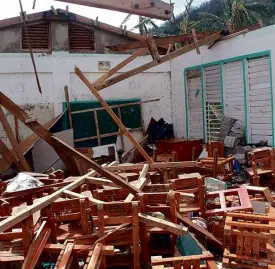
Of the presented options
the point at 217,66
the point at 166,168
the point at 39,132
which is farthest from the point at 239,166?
the point at 39,132

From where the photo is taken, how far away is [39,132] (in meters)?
4.08

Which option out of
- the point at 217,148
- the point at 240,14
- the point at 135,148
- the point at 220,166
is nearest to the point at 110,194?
the point at 220,166

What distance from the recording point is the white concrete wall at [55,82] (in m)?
10.5

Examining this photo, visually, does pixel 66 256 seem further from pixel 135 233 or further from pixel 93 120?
pixel 93 120

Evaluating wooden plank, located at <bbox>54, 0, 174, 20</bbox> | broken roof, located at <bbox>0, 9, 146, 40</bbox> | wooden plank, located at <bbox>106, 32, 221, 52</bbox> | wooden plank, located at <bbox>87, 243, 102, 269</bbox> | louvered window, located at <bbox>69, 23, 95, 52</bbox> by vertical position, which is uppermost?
broken roof, located at <bbox>0, 9, 146, 40</bbox>

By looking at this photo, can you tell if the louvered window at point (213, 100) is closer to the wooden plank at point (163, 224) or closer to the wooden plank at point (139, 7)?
the wooden plank at point (163, 224)

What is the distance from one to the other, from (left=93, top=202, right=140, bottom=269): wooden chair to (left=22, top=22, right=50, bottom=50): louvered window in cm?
828

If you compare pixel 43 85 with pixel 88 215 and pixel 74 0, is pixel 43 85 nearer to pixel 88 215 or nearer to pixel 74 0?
pixel 88 215

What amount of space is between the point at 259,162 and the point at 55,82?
251 inches

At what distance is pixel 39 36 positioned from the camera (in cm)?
1130

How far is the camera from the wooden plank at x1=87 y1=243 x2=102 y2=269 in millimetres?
3327

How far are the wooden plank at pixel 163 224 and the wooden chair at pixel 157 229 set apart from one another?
0.11m

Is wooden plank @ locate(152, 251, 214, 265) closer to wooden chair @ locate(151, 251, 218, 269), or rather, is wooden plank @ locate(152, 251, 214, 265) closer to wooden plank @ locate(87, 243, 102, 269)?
wooden chair @ locate(151, 251, 218, 269)

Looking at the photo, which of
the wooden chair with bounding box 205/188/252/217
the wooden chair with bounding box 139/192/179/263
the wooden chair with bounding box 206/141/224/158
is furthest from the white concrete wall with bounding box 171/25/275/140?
the wooden chair with bounding box 139/192/179/263
